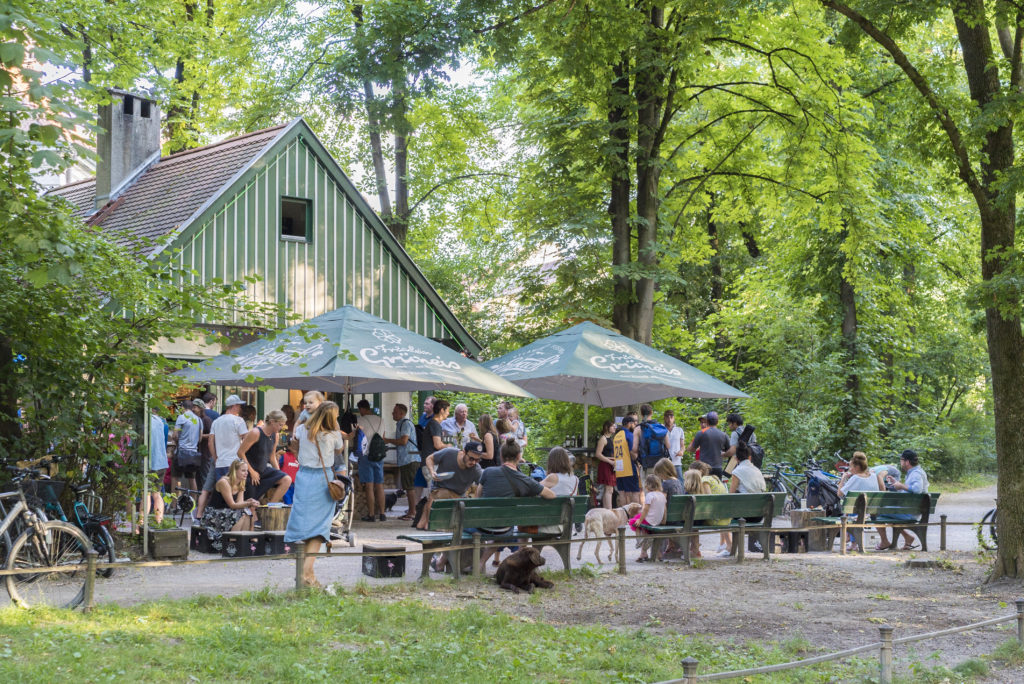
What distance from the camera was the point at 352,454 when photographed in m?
16.5

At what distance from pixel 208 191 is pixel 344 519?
31.0 ft

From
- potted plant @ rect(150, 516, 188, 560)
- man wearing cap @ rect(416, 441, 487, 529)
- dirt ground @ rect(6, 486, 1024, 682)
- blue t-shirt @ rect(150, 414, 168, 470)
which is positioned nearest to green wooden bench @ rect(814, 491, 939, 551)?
dirt ground @ rect(6, 486, 1024, 682)


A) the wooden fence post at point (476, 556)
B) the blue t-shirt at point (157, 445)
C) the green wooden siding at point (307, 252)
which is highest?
the green wooden siding at point (307, 252)

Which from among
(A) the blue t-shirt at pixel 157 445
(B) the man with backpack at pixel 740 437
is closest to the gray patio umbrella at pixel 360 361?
(A) the blue t-shirt at pixel 157 445

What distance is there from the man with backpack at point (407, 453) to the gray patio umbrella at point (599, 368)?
161 centimetres

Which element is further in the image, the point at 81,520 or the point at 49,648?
the point at 81,520

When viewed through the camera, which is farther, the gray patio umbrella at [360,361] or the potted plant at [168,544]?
the gray patio umbrella at [360,361]

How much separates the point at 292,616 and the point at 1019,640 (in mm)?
5625

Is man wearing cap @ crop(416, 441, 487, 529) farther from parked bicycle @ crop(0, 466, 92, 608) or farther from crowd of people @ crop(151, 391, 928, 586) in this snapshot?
parked bicycle @ crop(0, 466, 92, 608)

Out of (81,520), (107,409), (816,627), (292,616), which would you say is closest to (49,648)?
(292,616)

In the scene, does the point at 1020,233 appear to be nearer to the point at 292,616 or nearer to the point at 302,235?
the point at 292,616

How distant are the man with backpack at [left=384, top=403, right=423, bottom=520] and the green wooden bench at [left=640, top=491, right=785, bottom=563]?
4.75 m

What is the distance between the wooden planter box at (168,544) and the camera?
1131cm

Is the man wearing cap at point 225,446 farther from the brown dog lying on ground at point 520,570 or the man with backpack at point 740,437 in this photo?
the man with backpack at point 740,437
